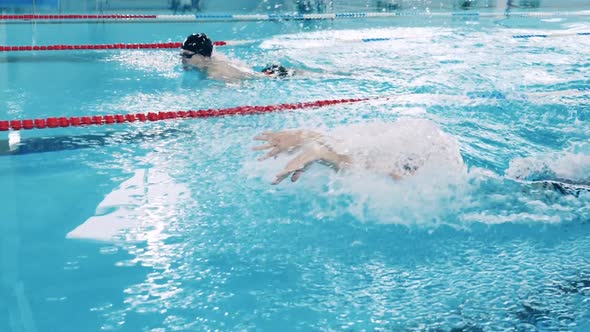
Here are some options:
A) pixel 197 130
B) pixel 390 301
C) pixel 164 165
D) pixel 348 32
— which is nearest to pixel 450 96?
pixel 197 130

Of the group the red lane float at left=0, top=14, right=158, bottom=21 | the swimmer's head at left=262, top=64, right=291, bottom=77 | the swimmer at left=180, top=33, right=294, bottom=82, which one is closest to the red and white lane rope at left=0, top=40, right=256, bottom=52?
the swimmer at left=180, top=33, right=294, bottom=82

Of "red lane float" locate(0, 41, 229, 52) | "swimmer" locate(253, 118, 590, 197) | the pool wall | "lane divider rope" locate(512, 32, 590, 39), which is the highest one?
the pool wall

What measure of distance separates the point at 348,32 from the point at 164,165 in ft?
27.1

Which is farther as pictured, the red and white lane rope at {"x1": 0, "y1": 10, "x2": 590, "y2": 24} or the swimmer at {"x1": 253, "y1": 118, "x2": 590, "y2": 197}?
the red and white lane rope at {"x1": 0, "y1": 10, "x2": 590, "y2": 24}

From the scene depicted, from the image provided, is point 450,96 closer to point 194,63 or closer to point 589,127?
point 589,127

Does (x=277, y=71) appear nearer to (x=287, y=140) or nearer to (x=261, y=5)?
(x=287, y=140)

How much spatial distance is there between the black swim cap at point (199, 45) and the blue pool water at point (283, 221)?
0.71 metres

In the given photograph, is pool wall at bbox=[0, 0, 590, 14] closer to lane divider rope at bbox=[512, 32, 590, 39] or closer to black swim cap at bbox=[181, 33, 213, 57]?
black swim cap at bbox=[181, 33, 213, 57]

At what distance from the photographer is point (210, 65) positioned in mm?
6848

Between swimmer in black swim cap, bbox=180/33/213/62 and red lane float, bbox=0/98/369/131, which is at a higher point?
swimmer in black swim cap, bbox=180/33/213/62

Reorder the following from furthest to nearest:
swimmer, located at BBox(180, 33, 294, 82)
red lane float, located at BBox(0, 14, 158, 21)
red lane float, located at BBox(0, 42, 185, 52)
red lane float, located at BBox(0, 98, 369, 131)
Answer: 1. red lane float, located at BBox(0, 14, 158, 21)
2. red lane float, located at BBox(0, 42, 185, 52)
3. swimmer, located at BBox(180, 33, 294, 82)
4. red lane float, located at BBox(0, 98, 369, 131)

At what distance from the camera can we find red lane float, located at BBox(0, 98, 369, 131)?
468cm

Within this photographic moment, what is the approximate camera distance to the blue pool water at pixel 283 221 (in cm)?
238

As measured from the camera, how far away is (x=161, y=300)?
2414 mm
